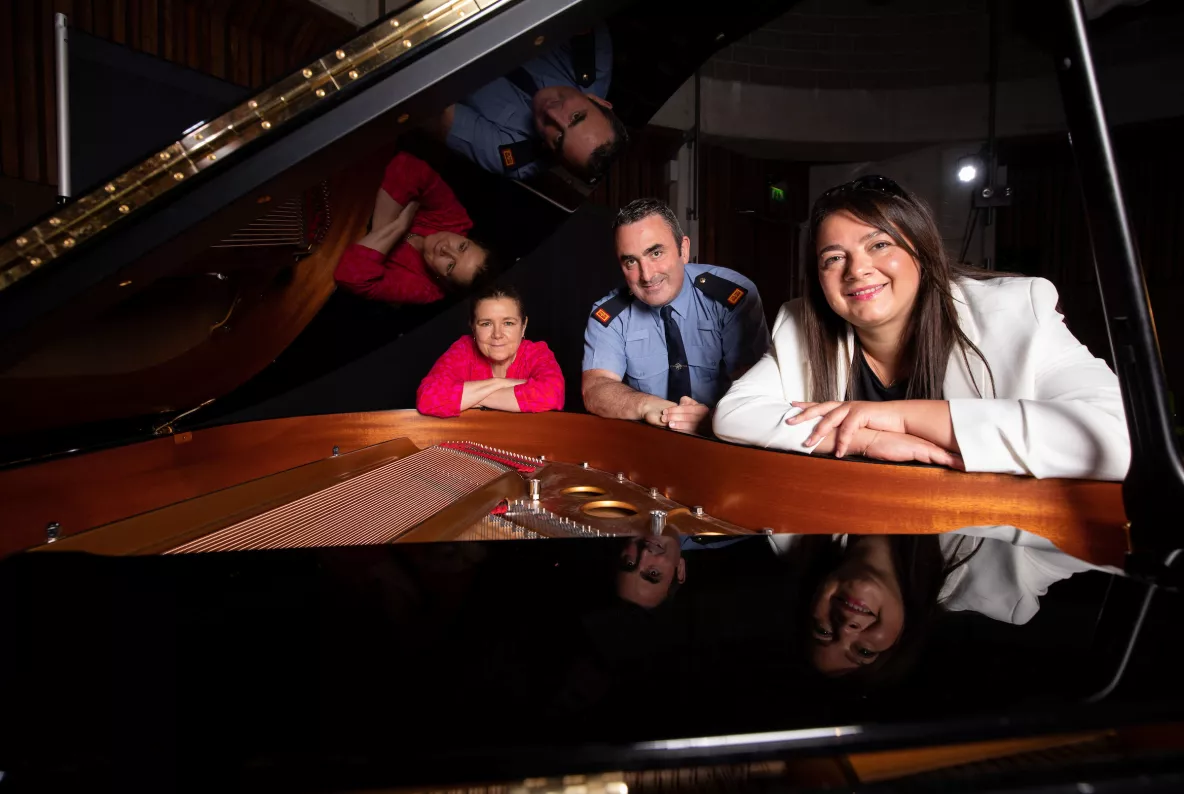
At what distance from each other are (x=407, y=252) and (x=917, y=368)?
1489 mm

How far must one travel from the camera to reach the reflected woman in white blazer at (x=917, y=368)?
3.59 feet

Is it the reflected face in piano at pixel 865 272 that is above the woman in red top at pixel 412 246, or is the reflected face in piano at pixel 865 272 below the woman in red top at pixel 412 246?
below

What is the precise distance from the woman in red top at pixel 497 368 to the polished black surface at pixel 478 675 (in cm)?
163

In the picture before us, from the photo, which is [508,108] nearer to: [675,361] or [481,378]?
[481,378]

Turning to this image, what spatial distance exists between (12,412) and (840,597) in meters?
1.88

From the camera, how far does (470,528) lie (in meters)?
1.34

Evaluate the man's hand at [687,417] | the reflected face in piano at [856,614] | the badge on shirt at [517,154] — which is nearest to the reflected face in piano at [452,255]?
the badge on shirt at [517,154]

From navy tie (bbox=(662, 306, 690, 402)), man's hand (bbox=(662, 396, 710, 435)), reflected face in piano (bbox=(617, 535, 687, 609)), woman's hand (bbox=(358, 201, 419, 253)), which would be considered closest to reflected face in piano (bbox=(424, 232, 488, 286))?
woman's hand (bbox=(358, 201, 419, 253))

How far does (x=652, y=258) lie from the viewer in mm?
2660

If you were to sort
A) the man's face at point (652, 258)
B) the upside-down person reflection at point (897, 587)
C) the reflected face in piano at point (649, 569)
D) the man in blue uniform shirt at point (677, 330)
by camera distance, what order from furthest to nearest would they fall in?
the man in blue uniform shirt at point (677, 330) → the man's face at point (652, 258) → the reflected face in piano at point (649, 569) → the upside-down person reflection at point (897, 587)

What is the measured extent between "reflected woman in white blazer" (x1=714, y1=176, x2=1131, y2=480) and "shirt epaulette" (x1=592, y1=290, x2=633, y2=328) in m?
1.16

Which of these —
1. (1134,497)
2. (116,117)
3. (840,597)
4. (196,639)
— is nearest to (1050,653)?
(840,597)

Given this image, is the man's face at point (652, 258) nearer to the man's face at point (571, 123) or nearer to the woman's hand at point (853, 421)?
the man's face at point (571, 123)

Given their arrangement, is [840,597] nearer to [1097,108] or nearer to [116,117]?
[1097,108]
